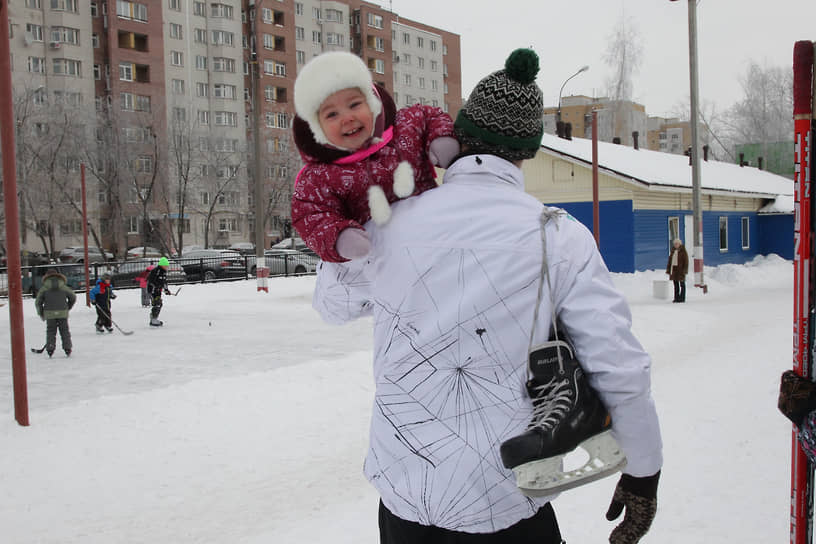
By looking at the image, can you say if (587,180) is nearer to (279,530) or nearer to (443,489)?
(279,530)

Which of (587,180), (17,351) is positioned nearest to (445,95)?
(587,180)

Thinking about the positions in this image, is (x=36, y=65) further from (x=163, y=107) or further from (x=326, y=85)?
(x=326, y=85)

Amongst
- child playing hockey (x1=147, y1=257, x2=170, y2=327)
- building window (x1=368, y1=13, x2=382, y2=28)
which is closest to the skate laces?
child playing hockey (x1=147, y1=257, x2=170, y2=327)

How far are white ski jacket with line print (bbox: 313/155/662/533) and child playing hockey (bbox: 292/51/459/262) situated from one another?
0.37ft

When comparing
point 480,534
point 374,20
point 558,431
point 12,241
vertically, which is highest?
point 374,20

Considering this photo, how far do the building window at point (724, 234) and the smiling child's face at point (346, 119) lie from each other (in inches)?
1229

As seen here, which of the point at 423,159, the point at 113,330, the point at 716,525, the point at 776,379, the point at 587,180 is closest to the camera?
the point at 423,159

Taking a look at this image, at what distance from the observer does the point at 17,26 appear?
5253cm

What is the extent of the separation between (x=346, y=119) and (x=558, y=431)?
1020mm

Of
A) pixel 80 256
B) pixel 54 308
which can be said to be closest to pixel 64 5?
pixel 80 256

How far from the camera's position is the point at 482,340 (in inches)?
67.0

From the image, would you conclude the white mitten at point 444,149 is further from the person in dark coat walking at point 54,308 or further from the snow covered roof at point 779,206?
the snow covered roof at point 779,206

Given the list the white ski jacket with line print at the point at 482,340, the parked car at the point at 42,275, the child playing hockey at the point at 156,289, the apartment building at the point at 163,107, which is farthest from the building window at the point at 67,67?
the white ski jacket with line print at the point at 482,340

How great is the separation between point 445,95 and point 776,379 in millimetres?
84953
